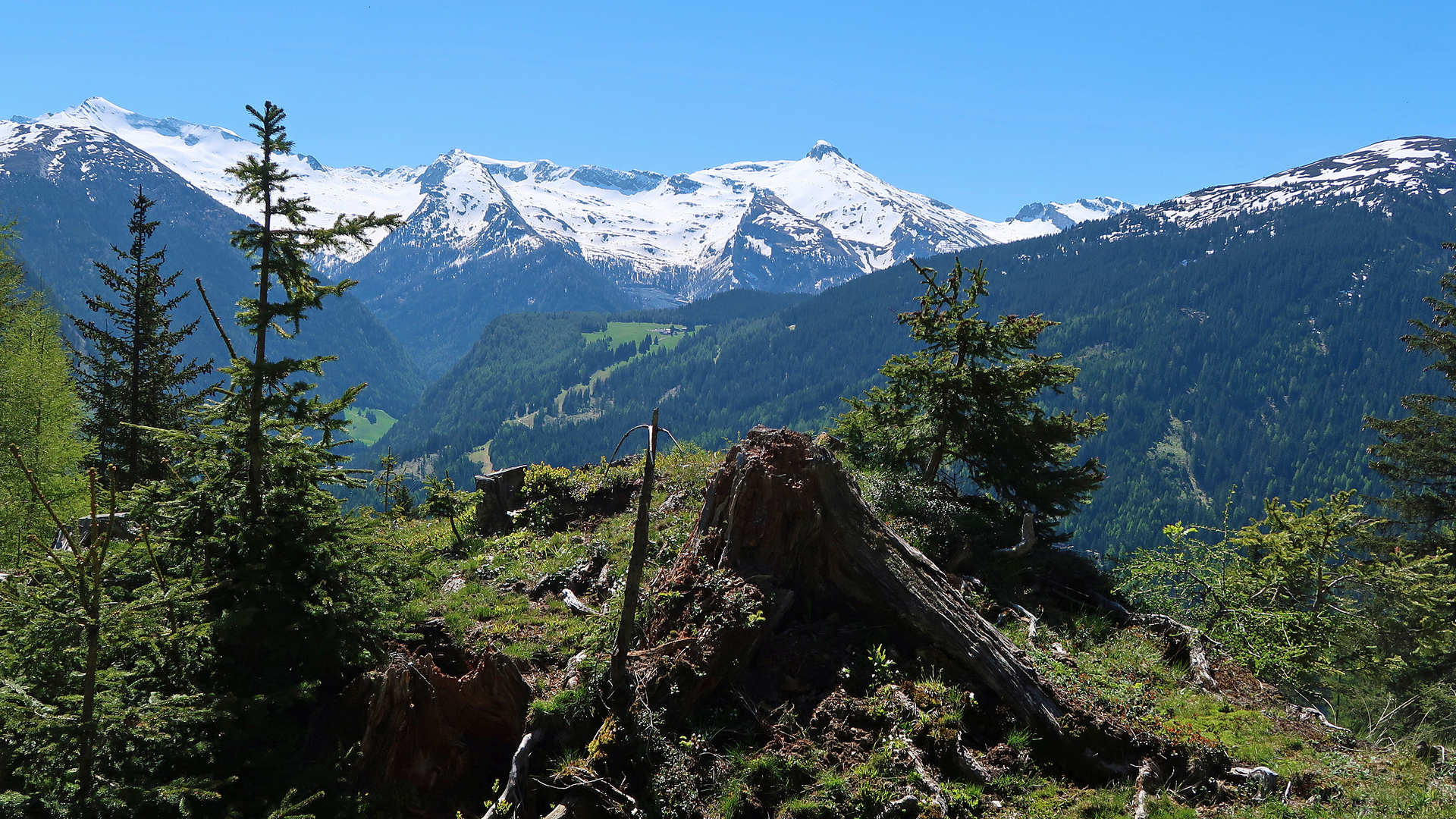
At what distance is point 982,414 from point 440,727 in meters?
11.5

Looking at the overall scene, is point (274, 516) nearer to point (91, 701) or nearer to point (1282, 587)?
point (91, 701)

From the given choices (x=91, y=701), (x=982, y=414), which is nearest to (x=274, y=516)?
(x=91, y=701)

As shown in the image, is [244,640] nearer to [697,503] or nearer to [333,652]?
[333,652]

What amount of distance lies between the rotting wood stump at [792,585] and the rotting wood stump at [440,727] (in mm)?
1931

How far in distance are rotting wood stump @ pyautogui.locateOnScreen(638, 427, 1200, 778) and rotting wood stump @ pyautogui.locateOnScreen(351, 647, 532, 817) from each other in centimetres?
193

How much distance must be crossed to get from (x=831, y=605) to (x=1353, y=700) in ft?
75.0

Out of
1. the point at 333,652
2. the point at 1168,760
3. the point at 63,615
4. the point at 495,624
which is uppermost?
the point at 63,615

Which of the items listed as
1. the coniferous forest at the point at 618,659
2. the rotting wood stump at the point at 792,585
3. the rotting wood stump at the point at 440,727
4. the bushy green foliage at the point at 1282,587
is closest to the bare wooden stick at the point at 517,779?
the coniferous forest at the point at 618,659

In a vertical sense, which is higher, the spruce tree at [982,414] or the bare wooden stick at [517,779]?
the spruce tree at [982,414]

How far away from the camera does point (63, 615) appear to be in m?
5.79

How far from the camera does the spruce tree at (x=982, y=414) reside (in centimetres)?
1416

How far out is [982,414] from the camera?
1467 centimetres

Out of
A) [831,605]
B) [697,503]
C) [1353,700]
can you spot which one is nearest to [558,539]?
[697,503]

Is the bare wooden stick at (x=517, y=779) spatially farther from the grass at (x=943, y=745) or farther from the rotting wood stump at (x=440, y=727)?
the rotting wood stump at (x=440, y=727)
